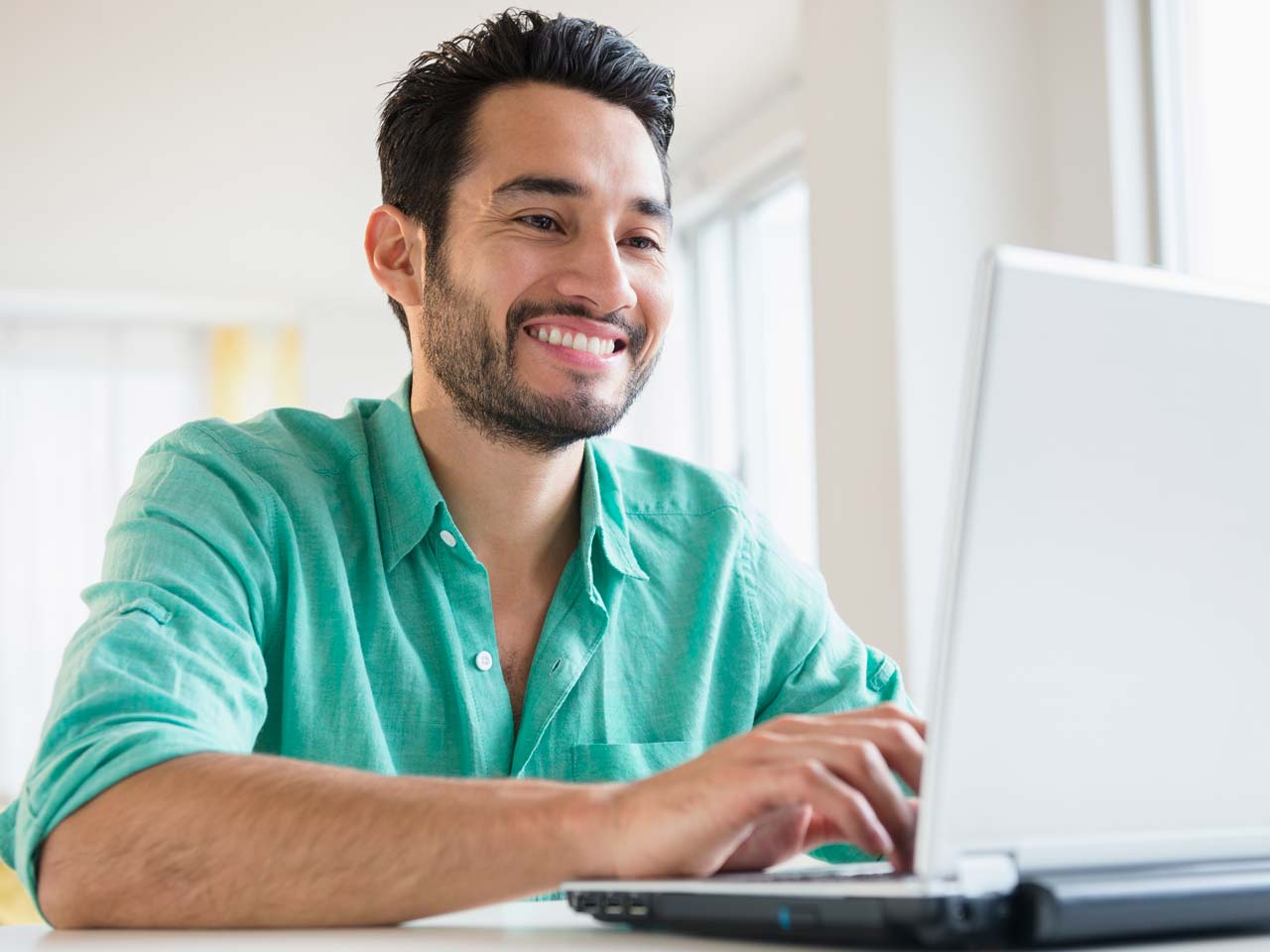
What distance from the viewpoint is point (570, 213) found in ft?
5.02

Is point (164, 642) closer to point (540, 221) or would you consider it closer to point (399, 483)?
point (399, 483)

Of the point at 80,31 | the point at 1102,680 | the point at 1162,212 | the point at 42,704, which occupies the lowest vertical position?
the point at 42,704

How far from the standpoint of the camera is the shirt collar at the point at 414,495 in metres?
1.36

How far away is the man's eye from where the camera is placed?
5.01 ft

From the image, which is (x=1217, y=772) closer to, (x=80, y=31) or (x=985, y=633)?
(x=985, y=633)

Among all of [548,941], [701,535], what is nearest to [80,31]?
[701,535]

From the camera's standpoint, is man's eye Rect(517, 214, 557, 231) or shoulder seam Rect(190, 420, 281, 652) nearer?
shoulder seam Rect(190, 420, 281, 652)

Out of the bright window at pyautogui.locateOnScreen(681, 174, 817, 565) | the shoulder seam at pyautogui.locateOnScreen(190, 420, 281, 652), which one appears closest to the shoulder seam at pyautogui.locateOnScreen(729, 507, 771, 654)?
the shoulder seam at pyautogui.locateOnScreen(190, 420, 281, 652)

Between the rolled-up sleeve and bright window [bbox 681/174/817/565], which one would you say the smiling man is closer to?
the rolled-up sleeve

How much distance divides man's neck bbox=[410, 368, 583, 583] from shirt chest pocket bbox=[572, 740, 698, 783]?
21 centimetres

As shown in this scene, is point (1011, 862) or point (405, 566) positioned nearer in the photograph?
point (1011, 862)

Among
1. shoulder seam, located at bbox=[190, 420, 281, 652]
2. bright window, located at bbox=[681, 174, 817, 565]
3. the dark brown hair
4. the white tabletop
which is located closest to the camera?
the white tabletop

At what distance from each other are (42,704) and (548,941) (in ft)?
23.5

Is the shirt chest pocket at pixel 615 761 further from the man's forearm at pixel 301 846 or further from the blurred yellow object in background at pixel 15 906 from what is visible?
the blurred yellow object in background at pixel 15 906
